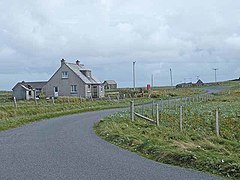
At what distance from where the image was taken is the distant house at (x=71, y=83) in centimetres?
6919

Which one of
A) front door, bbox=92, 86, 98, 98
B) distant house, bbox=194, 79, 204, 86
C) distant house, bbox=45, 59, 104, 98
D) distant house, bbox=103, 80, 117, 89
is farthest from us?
distant house, bbox=194, 79, 204, 86

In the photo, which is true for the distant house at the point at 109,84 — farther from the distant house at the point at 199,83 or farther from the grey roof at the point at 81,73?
the grey roof at the point at 81,73

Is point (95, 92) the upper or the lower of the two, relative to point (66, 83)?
lower

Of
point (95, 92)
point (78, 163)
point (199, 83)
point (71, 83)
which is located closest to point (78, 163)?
point (78, 163)

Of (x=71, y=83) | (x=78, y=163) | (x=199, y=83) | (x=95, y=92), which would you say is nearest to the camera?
(x=78, y=163)

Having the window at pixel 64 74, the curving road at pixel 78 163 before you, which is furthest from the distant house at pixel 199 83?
the curving road at pixel 78 163

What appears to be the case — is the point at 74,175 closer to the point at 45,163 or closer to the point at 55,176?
the point at 55,176

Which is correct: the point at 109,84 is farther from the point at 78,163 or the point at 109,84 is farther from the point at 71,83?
the point at 78,163

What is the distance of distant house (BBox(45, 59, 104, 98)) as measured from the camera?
6919 centimetres

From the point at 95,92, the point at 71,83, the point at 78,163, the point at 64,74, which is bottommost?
the point at 78,163

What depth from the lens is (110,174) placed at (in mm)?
9406

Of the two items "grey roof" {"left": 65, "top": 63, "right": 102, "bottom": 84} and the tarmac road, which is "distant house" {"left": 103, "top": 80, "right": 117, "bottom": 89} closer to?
"grey roof" {"left": 65, "top": 63, "right": 102, "bottom": 84}

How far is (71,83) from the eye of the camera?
6994 cm

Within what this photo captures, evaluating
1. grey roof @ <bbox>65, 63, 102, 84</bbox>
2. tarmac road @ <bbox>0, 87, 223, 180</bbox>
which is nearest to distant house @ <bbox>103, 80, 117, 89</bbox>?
grey roof @ <bbox>65, 63, 102, 84</bbox>
